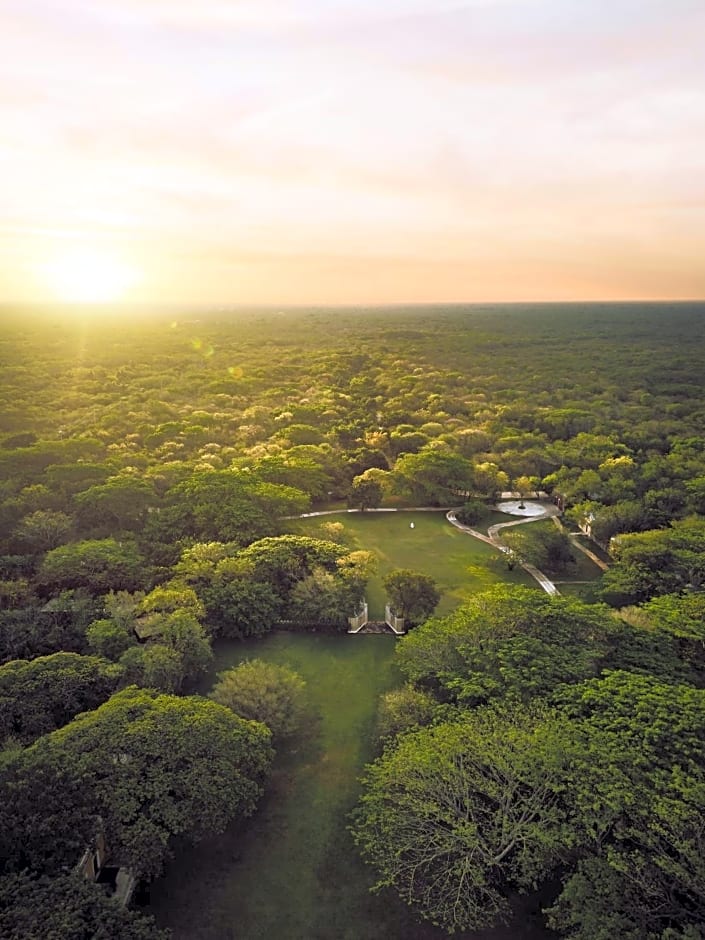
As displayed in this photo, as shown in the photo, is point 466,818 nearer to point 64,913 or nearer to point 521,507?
point 64,913

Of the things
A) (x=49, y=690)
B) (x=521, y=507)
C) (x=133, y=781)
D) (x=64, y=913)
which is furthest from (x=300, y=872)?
(x=521, y=507)

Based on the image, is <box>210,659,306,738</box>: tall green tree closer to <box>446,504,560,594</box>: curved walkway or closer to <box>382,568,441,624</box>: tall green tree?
<box>382,568,441,624</box>: tall green tree

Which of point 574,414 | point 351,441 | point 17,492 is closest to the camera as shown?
point 17,492

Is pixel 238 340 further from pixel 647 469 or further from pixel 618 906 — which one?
pixel 618 906

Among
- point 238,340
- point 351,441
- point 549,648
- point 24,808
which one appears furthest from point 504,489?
point 238,340

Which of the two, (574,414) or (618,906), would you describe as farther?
(574,414)

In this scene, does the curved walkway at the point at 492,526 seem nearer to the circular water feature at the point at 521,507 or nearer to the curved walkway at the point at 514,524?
the curved walkway at the point at 514,524

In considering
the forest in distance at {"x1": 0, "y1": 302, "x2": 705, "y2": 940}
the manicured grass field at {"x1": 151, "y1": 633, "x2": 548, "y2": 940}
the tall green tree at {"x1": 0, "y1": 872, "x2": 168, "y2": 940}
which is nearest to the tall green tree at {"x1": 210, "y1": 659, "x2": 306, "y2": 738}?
the forest in distance at {"x1": 0, "y1": 302, "x2": 705, "y2": 940}
